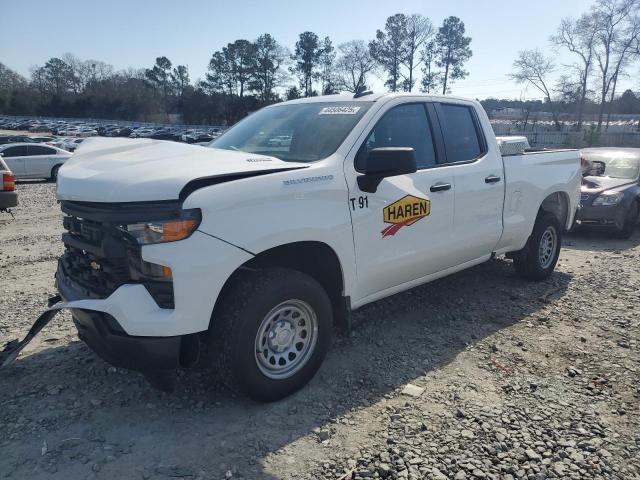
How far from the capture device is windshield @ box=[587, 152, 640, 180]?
31.1 ft

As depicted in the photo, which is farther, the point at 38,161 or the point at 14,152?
the point at 38,161

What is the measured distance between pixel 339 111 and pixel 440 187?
1.03 meters

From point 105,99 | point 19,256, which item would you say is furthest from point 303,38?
point 19,256

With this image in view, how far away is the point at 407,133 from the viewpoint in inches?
161

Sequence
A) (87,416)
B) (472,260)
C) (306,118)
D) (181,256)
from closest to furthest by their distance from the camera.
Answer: (181,256), (87,416), (306,118), (472,260)

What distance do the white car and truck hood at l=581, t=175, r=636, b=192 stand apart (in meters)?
16.9

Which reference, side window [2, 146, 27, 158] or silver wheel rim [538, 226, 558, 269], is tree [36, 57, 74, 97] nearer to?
side window [2, 146, 27, 158]

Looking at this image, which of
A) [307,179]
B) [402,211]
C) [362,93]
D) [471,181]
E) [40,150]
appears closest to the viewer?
[307,179]

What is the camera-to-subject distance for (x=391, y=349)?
412cm

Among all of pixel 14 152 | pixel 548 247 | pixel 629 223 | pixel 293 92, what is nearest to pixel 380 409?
pixel 548 247

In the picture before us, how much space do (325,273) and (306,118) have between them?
4.36 feet

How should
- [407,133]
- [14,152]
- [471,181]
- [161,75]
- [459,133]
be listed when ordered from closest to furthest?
[407,133], [471,181], [459,133], [14,152], [161,75]

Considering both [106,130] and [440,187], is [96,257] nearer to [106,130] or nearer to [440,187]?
[440,187]

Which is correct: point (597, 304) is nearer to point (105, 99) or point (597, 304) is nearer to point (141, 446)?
point (141, 446)
